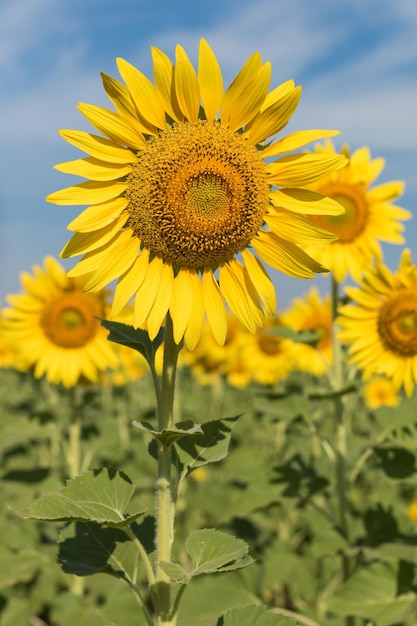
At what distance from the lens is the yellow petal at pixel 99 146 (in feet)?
6.71

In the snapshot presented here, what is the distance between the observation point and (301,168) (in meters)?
2.10

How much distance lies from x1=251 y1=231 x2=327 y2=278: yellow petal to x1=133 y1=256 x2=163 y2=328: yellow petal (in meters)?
0.30

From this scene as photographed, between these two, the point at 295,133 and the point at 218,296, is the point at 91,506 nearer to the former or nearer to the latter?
the point at 218,296

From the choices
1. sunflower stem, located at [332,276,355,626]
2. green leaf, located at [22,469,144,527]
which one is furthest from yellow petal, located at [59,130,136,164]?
sunflower stem, located at [332,276,355,626]

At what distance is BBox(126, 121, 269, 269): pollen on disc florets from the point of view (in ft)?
6.84

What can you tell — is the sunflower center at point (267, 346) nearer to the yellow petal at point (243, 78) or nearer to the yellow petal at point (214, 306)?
the yellow petal at point (214, 306)

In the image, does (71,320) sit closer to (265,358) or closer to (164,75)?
(164,75)

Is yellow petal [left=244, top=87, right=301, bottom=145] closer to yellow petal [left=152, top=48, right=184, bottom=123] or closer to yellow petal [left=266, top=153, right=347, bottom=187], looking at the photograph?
yellow petal [left=266, top=153, right=347, bottom=187]

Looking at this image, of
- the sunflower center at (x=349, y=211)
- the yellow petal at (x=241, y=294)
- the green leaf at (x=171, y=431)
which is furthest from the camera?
the sunflower center at (x=349, y=211)

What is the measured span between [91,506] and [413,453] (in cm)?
218

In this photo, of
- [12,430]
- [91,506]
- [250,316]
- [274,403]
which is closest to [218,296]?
[250,316]

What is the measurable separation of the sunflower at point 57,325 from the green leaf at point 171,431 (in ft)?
10.5

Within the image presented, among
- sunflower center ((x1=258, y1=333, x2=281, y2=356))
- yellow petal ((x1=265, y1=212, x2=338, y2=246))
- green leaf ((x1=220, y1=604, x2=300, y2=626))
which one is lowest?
green leaf ((x1=220, y1=604, x2=300, y2=626))

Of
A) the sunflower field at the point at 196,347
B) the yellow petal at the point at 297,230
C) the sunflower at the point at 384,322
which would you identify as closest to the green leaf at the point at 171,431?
the sunflower field at the point at 196,347
